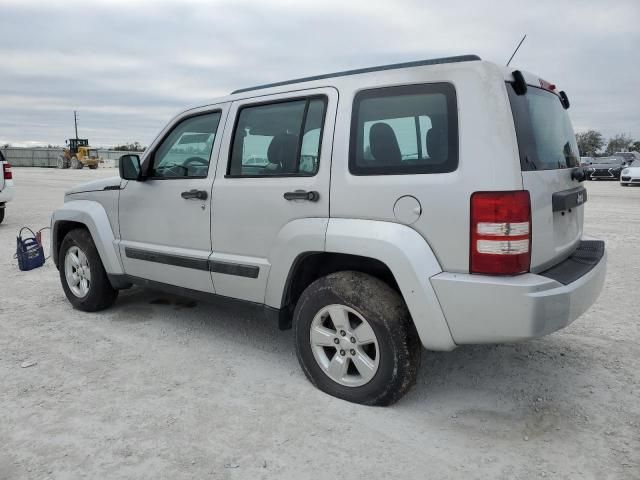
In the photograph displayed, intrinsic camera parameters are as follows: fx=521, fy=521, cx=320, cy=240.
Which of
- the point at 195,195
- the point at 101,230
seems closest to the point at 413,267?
the point at 195,195

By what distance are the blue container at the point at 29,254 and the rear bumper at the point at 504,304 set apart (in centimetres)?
571

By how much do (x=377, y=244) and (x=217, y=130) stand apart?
165cm

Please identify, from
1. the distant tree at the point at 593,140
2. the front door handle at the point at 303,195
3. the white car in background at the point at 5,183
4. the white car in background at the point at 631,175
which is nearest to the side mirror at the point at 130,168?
the front door handle at the point at 303,195

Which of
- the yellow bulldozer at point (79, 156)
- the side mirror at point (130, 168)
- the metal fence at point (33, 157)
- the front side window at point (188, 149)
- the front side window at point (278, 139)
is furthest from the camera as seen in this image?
the metal fence at point (33, 157)

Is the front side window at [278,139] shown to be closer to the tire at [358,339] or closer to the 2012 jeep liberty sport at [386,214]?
the 2012 jeep liberty sport at [386,214]

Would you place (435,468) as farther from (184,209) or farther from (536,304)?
(184,209)

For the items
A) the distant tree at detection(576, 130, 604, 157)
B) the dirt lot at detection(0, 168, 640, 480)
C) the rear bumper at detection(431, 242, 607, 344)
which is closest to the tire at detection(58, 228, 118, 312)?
the dirt lot at detection(0, 168, 640, 480)

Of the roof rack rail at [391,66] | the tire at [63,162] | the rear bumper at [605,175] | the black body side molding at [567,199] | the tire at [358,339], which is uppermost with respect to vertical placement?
the tire at [63,162]

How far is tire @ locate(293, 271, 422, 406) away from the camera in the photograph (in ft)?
9.36

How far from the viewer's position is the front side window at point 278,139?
10.5 feet

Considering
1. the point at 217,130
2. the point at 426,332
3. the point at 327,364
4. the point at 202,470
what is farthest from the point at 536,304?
the point at 217,130

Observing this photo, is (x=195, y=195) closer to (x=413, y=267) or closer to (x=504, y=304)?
(x=413, y=267)

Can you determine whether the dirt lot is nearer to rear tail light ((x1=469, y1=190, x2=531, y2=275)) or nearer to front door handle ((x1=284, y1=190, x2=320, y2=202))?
rear tail light ((x1=469, y1=190, x2=531, y2=275))

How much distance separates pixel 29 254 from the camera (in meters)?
6.56
